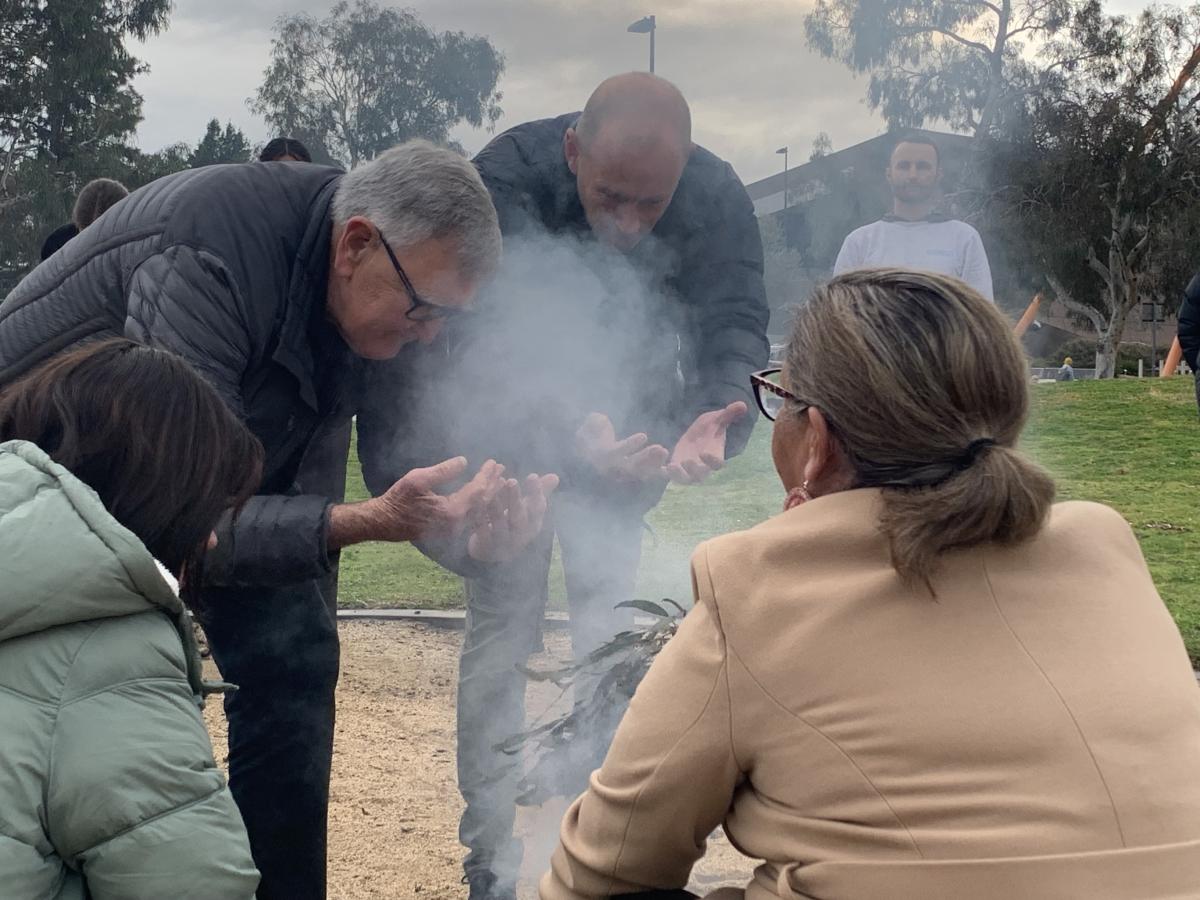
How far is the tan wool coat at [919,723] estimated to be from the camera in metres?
1.23

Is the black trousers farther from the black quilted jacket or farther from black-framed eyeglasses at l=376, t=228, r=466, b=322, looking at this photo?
black-framed eyeglasses at l=376, t=228, r=466, b=322


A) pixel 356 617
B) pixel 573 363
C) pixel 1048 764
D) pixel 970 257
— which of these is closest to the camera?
pixel 1048 764

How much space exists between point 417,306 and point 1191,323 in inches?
223

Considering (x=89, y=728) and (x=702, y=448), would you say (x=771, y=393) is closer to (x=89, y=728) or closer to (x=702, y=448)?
(x=89, y=728)

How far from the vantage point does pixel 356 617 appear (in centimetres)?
598

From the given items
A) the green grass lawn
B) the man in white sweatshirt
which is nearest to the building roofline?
the green grass lawn

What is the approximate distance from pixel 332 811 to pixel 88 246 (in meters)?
2.01

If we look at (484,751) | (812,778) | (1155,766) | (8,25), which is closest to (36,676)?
(812,778)

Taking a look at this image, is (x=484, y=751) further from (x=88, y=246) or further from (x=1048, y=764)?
(x=1048, y=764)

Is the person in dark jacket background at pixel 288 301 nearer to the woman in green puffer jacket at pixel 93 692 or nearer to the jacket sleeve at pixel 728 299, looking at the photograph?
the woman in green puffer jacket at pixel 93 692

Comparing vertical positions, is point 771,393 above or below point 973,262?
above

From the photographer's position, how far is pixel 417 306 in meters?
2.41

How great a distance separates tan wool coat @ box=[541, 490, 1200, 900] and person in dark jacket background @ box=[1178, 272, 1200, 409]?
5.79 meters

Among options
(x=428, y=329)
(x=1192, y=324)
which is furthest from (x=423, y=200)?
(x=1192, y=324)
